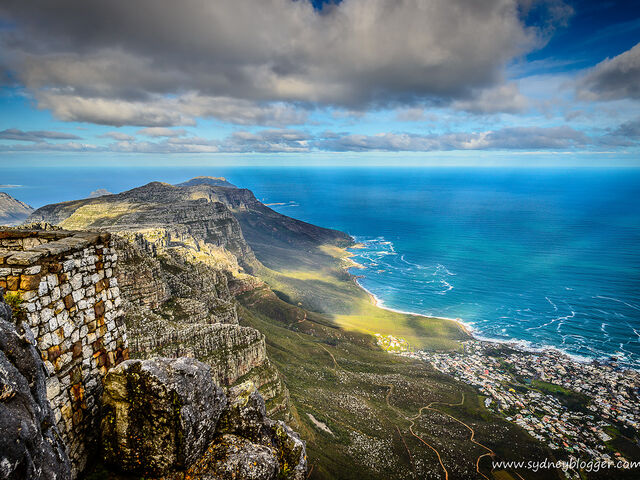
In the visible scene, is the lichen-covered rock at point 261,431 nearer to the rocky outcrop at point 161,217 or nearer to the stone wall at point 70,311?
the stone wall at point 70,311

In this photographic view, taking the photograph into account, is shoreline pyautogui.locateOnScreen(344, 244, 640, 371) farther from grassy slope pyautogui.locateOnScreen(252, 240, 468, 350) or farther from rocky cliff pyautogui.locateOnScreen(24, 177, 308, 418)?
rocky cliff pyautogui.locateOnScreen(24, 177, 308, 418)

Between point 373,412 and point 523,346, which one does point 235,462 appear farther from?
point 523,346

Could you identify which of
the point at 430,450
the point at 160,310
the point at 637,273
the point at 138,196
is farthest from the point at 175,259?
the point at 637,273

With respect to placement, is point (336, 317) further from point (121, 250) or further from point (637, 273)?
point (637, 273)

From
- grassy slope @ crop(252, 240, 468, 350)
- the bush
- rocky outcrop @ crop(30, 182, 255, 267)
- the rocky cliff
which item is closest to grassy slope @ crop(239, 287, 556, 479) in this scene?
the rocky cliff

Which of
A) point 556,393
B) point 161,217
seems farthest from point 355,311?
point 161,217

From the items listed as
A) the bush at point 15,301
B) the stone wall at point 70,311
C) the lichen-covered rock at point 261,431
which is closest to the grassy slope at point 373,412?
the lichen-covered rock at point 261,431
